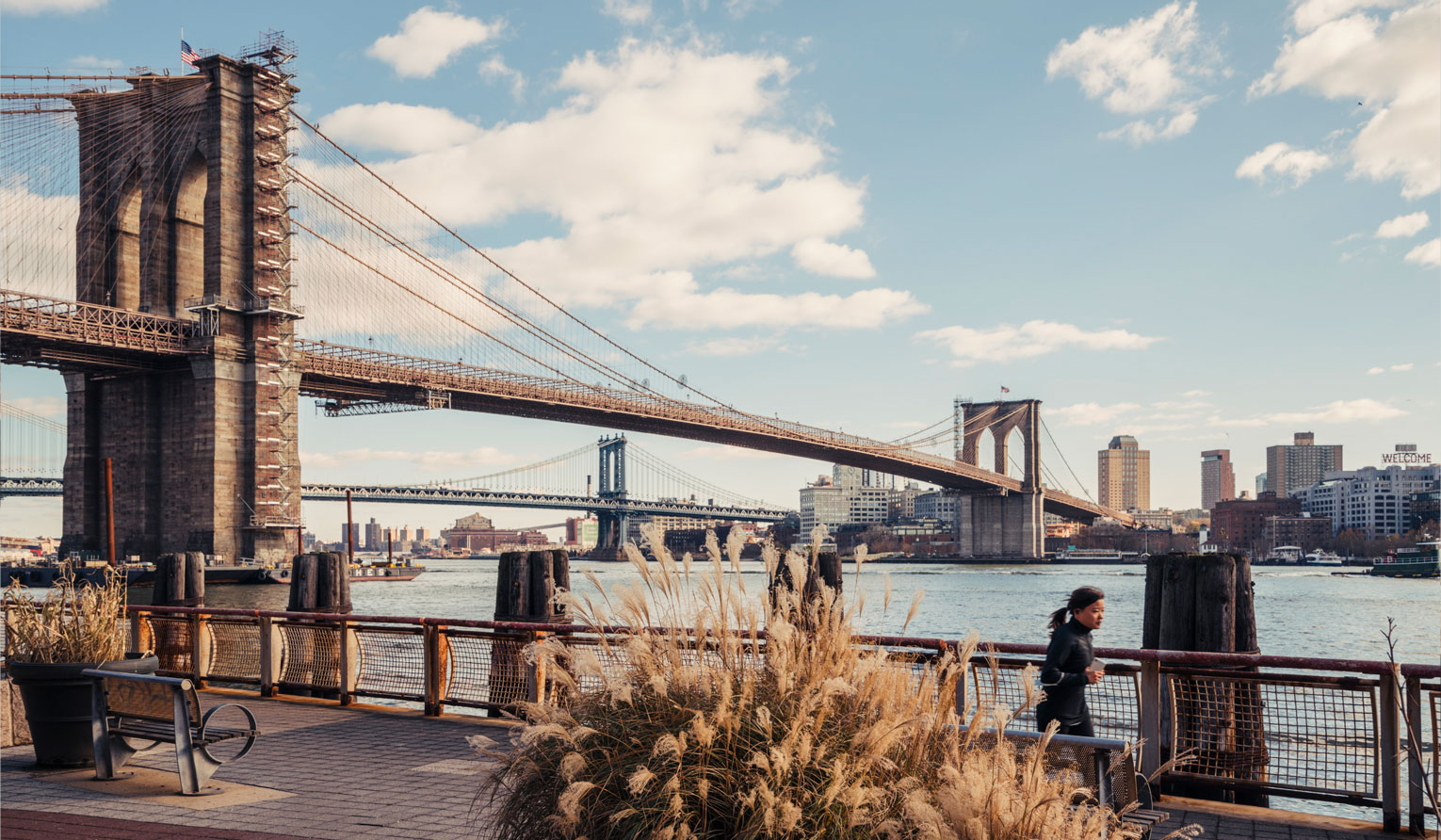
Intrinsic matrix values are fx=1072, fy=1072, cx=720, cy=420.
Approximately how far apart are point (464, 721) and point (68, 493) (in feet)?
154

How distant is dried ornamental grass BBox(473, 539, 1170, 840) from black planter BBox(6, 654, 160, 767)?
456 cm

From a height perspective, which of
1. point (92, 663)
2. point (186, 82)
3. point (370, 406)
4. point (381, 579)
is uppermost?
point (186, 82)

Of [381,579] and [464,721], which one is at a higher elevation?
[464,721]

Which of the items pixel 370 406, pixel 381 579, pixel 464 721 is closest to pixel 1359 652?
pixel 464 721

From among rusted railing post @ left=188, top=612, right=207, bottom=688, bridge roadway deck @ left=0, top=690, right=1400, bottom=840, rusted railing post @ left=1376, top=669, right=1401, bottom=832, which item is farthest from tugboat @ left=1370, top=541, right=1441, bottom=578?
rusted railing post @ left=188, top=612, right=207, bottom=688

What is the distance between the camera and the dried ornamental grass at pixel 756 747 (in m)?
3.06

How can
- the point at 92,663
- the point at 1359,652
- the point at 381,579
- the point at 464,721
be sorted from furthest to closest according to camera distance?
the point at 381,579 < the point at 1359,652 < the point at 464,721 < the point at 92,663

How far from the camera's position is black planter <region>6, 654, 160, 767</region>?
6984 mm

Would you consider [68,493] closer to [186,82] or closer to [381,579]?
[186,82]

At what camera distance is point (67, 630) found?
23.7 ft

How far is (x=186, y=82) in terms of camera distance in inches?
1980

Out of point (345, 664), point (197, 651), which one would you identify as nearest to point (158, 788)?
point (345, 664)

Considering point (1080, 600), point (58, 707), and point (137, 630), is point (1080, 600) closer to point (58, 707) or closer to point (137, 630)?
point (58, 707)

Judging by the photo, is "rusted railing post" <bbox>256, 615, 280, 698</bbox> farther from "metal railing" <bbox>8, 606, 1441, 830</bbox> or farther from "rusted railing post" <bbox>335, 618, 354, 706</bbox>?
"rusted railing post" <bbox>335, 618, 354, 706</bbox>
